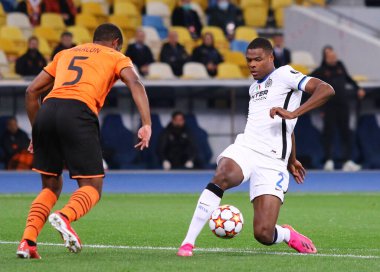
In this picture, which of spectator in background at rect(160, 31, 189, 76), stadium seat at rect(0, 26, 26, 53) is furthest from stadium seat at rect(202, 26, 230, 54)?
stadium seat at rect(0, 26, 26, 53)

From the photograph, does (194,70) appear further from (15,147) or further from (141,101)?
(141,101)

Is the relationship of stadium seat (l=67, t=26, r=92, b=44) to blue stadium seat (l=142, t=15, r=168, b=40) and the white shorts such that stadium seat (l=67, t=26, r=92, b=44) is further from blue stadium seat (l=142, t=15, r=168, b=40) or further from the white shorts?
the white shorts

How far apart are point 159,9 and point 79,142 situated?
16.7 meters

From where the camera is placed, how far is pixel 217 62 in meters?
22.6

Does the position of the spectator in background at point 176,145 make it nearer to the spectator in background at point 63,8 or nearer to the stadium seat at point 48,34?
the stadium seat at point 48,34

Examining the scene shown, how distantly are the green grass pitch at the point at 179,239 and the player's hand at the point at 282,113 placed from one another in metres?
1.11

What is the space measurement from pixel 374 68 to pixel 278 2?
3.37 meters

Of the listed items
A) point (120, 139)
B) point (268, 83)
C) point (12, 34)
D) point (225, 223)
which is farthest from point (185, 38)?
point (225, 223)

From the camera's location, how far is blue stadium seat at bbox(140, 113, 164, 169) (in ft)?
74.8

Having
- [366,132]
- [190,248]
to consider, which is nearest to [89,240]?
[190,248]

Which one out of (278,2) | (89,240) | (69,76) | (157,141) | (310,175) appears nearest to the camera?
(69,76)

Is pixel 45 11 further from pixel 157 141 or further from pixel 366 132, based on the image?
pixel 366 132

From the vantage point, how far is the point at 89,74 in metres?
8.45

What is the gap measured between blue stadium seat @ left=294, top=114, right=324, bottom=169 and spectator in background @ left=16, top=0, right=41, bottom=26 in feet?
20.0
